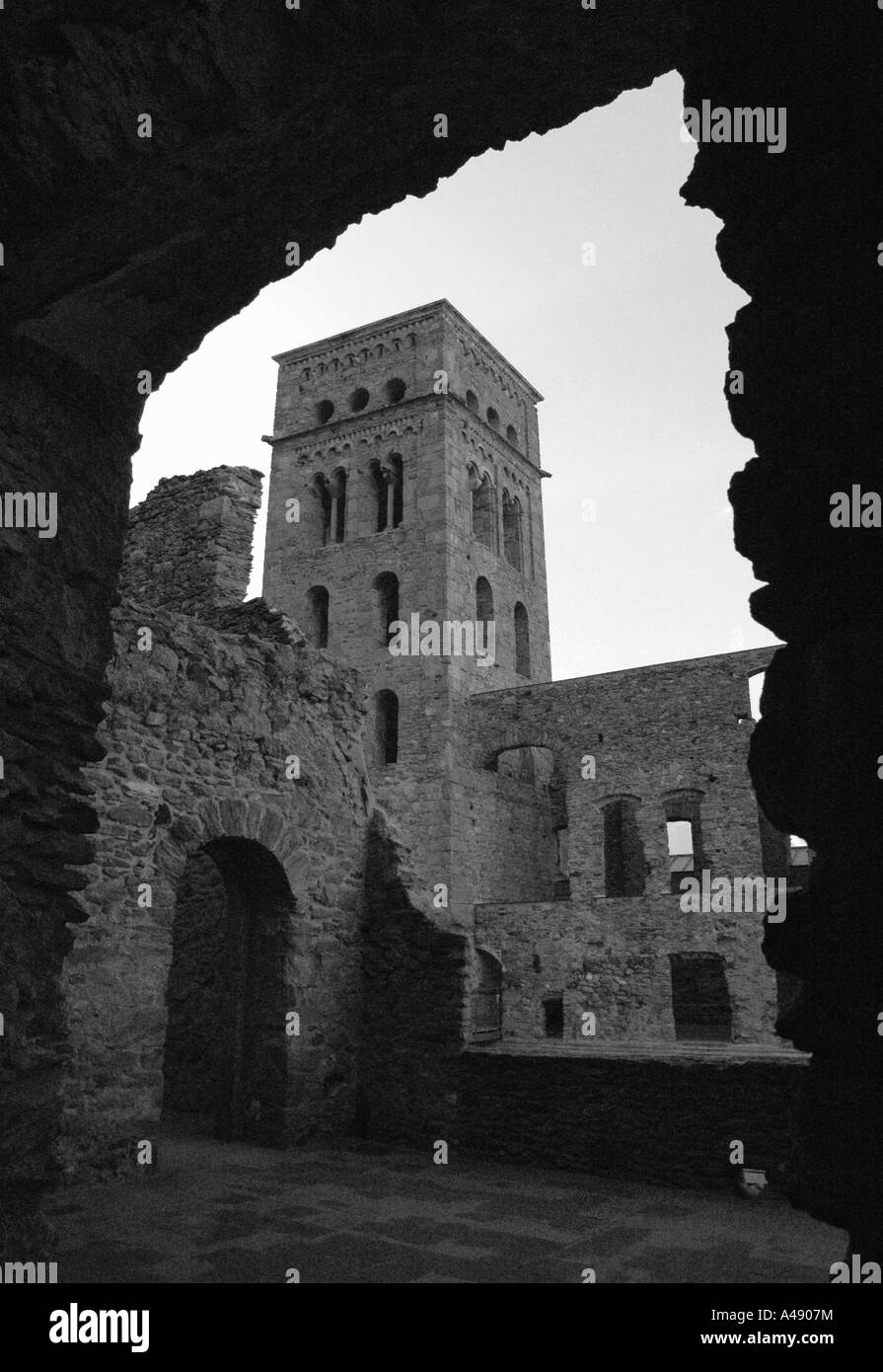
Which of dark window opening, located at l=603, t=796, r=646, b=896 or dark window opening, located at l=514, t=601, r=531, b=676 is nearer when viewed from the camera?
dark window opening, located at l=603, t=796, r=646, b=896

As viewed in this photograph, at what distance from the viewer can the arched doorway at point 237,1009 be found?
7.88m

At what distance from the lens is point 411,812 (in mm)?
23891

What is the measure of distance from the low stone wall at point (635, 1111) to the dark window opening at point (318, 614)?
22.2 metres

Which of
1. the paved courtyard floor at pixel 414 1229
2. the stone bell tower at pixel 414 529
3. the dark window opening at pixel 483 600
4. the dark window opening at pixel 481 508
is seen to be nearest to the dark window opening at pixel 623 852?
the stone bell tower at pixel 414 529

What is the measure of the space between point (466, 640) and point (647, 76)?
75.9 ft

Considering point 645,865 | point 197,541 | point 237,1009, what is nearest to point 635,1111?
point 237,1009

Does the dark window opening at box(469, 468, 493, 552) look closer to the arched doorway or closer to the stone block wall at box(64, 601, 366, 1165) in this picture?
the stone block wall at box(64, 601, 366, 1165)

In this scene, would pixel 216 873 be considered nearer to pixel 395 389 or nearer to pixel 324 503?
pixel 324 503

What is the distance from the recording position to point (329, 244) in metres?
4.27

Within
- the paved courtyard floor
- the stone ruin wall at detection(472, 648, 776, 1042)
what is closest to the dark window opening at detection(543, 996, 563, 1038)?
the stone ruin wall at detection(472, 648, 776, 1042)

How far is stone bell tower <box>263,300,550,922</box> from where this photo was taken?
25.5 meters

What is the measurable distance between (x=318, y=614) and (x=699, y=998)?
51.9 feet

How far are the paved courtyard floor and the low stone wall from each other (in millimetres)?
191

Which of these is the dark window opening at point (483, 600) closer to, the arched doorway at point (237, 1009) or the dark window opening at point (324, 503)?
the dark window opening at point (324, 503)
